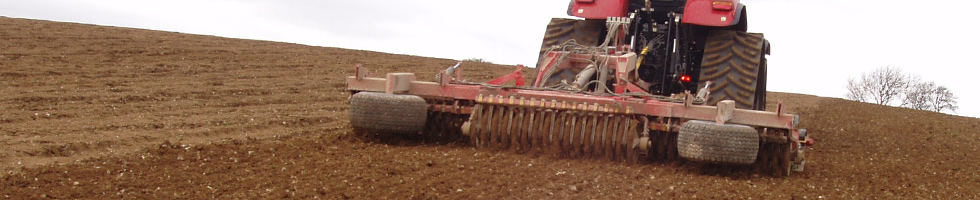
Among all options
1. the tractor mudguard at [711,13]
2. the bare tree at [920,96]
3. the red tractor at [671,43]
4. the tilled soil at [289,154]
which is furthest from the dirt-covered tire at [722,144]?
the bare tree at [920,96]

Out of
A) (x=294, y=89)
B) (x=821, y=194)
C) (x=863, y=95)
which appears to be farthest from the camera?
(x=863, y=95)

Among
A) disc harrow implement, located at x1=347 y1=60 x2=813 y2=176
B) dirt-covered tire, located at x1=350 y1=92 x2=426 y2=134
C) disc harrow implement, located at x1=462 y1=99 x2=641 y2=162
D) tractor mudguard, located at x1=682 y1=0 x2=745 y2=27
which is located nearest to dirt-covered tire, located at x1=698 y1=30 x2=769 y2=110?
tractor mudguard, located at x1=682 y1=0 x2=745 y2=27

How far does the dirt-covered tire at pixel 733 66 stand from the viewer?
26.9 feet

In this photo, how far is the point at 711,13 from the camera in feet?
27.2

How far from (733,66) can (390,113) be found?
295cm

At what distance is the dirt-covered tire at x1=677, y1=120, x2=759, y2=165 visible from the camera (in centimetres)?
612

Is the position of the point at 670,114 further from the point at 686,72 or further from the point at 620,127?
the point at 686,72

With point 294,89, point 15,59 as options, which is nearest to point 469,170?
point 294,89

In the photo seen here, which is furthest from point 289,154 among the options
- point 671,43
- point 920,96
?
point 920,96

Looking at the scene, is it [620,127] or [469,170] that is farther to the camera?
[620,127]

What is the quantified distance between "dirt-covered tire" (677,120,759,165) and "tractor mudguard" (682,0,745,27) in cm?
228

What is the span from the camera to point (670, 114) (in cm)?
651

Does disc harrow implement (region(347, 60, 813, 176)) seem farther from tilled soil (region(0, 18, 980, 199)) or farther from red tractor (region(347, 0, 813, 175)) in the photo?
tilled soil (region(0, 18, 980, 199))

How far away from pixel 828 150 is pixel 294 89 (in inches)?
269
